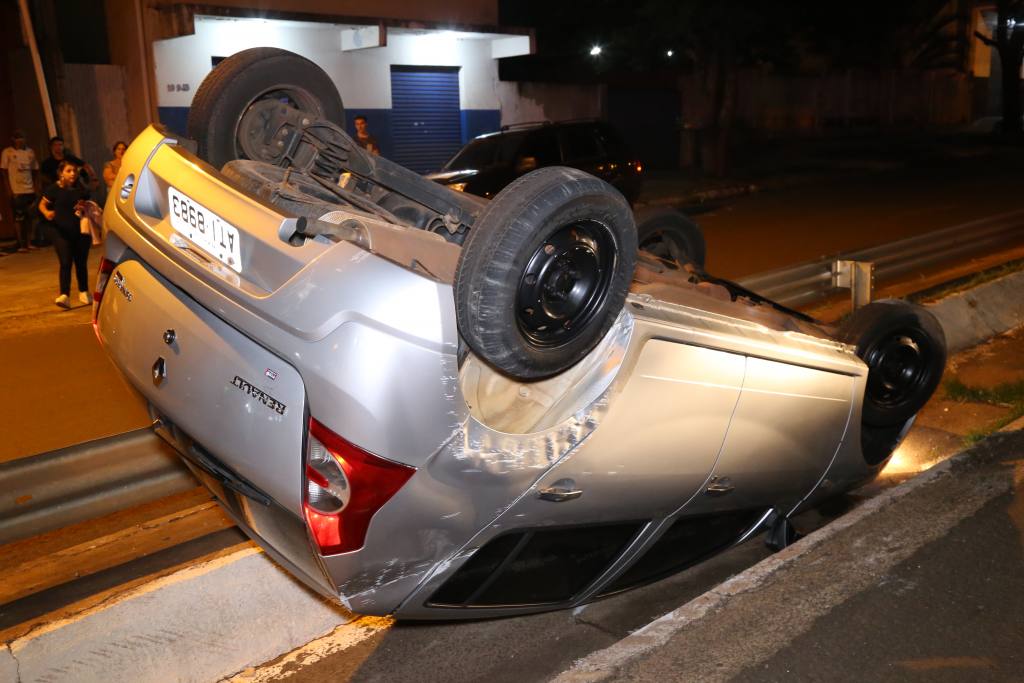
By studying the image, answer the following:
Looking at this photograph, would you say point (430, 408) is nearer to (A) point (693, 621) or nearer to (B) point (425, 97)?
(A) point (693, 621)

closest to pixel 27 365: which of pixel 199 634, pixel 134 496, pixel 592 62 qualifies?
pixel 134 496

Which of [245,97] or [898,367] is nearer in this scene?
[245,97]

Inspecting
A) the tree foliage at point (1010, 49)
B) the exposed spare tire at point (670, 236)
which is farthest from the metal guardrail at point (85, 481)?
the tree foliage at point (1010, 49)

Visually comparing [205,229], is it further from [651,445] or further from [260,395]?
[651,445]

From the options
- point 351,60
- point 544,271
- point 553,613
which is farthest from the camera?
point 351,60

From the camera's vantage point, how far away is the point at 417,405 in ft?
9.37

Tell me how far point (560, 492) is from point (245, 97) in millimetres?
2295

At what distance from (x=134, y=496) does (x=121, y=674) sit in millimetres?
1053

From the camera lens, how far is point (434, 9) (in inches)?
820

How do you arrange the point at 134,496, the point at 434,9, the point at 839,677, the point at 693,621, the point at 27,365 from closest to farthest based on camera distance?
the point at 839,677 < the point at 693,621 < the point at 134,496 < the point at 27,365 < the point at 434,9

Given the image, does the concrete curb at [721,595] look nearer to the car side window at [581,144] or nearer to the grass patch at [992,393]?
the grass patch at [992,393]

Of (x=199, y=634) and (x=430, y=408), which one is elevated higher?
(x=430, y=408)

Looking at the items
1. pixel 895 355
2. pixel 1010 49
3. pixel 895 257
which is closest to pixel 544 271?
pixel 895 355

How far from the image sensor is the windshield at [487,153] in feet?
49.3
